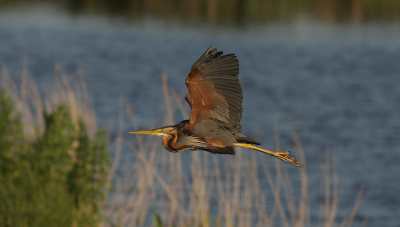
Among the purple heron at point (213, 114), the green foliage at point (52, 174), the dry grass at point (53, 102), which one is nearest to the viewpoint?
the purple heron at point (213, 114)

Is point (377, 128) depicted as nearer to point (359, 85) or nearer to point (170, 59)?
point (359, 85)

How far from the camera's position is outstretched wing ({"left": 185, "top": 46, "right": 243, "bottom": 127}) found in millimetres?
1508

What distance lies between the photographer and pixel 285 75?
26.1 metres

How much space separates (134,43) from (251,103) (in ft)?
39.5

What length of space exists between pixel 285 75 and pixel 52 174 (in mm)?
20683

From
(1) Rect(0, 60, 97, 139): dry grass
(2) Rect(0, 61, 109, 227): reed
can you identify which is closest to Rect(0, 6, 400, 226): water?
(1) Rect(0, 60, 97, 139): dry grass

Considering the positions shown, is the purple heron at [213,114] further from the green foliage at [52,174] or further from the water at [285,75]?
the water at [285,75]

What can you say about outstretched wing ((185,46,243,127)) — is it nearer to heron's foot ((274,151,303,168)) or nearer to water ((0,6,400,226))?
heron's foot ((274,151,303,168))

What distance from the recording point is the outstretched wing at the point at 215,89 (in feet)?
4.95

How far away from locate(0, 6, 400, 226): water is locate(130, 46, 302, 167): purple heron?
40.8 ft

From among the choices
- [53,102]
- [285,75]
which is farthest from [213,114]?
[285,75]

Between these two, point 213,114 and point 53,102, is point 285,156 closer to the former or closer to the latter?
point 213,114

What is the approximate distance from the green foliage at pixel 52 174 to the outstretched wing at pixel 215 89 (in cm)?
462

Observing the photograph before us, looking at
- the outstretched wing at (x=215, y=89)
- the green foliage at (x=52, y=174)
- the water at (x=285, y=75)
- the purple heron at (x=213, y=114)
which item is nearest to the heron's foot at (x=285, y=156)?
the purple heron at (x=213, y=114)
